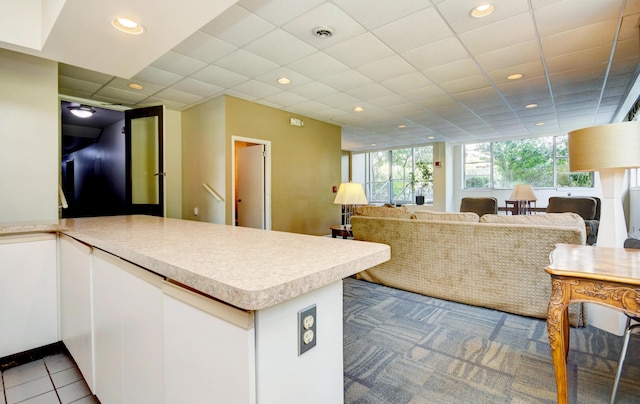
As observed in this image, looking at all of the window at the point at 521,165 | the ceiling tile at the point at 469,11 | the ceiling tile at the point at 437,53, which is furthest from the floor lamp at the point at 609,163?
the window at the point at 521,165

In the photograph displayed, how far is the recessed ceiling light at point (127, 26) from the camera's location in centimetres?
197

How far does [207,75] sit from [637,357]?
4.71 m

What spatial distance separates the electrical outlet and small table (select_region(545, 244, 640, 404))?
116 centimetres

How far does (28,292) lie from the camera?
1.93 m

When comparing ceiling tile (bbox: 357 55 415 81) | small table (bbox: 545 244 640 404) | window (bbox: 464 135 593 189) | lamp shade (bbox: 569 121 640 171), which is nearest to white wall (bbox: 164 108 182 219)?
ceiling tile (bbox: 357 55 415 81)

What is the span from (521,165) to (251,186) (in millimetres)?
Result: 7486

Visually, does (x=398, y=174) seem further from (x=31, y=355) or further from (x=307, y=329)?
(x=307, y=329)

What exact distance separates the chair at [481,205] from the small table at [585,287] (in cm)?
491

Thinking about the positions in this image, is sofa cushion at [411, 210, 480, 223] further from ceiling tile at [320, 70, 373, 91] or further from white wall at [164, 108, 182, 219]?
white wall at [164, 108, 182, 219]

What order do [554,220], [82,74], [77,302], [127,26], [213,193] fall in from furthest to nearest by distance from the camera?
[213,193], [82,74], [554,220], [127,26], [77,302]

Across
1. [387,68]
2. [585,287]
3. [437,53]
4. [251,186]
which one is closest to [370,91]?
[387,68]

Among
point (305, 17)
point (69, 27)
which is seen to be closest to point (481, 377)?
point (305, 17)

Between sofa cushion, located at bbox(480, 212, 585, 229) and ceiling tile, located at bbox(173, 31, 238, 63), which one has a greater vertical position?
ceiling tile, located at bbox(173, 31, 238, 63)

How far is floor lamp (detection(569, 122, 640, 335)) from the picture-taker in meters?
1.70
